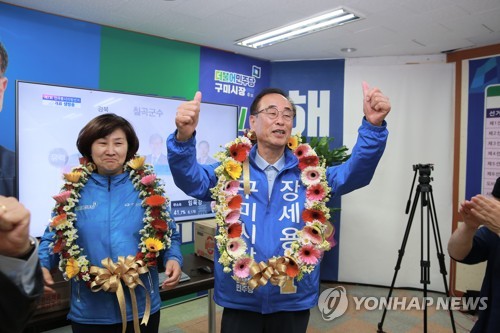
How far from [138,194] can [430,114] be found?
12.3 ft

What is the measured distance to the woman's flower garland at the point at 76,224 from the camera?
1610 millimetres

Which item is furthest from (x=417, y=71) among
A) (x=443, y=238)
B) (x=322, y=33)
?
(x=443, y=238)

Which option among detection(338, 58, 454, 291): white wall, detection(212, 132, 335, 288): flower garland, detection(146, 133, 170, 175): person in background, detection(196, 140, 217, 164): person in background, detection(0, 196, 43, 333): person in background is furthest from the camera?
detection(338, 58, 454, 291): white wall

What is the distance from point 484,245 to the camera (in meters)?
1.61

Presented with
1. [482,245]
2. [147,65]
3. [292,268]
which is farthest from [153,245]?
[147,65]

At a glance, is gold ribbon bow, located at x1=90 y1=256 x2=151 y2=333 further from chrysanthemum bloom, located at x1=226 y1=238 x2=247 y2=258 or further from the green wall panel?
the green wall panel

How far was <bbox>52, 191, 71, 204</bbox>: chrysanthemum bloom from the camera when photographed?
1.65 metres

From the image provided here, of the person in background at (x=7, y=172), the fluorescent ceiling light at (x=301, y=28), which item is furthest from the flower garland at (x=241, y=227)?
the person in background at (x=7, y=172)

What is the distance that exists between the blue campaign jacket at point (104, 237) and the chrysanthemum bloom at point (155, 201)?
5cm

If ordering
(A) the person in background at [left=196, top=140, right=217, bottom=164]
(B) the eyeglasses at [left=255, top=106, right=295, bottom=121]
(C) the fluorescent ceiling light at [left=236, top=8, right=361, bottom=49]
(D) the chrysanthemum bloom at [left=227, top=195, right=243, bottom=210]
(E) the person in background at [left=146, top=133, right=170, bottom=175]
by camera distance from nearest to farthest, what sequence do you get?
(D) the chrysanthemum bloom at [left=227, top=195, right=243, bottom=210] → (B) the eyeglasses at [left=255, top=106, right=295, bottom=121] → (C) the fluorescent ceiling light at [left=236, top=8, right=361, bottom=49] → (E) the person in background at [left=146, top=133, right=170, bottom=175] → (A) the person in background at [left=196, top=140, right=217, bottom=164]

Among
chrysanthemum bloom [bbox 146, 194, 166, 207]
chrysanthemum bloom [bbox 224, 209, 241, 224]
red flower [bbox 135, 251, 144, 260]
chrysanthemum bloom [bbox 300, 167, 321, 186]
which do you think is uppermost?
chrysanthemum bloom [bbox 300, 167, 321, 186]

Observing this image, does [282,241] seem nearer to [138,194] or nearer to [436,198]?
[138,194]

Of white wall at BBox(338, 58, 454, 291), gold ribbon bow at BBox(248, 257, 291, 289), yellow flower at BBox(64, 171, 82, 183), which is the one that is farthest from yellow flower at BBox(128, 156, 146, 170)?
white wall at BBox(338, 58, 454, 291)

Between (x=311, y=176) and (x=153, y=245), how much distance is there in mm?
832
